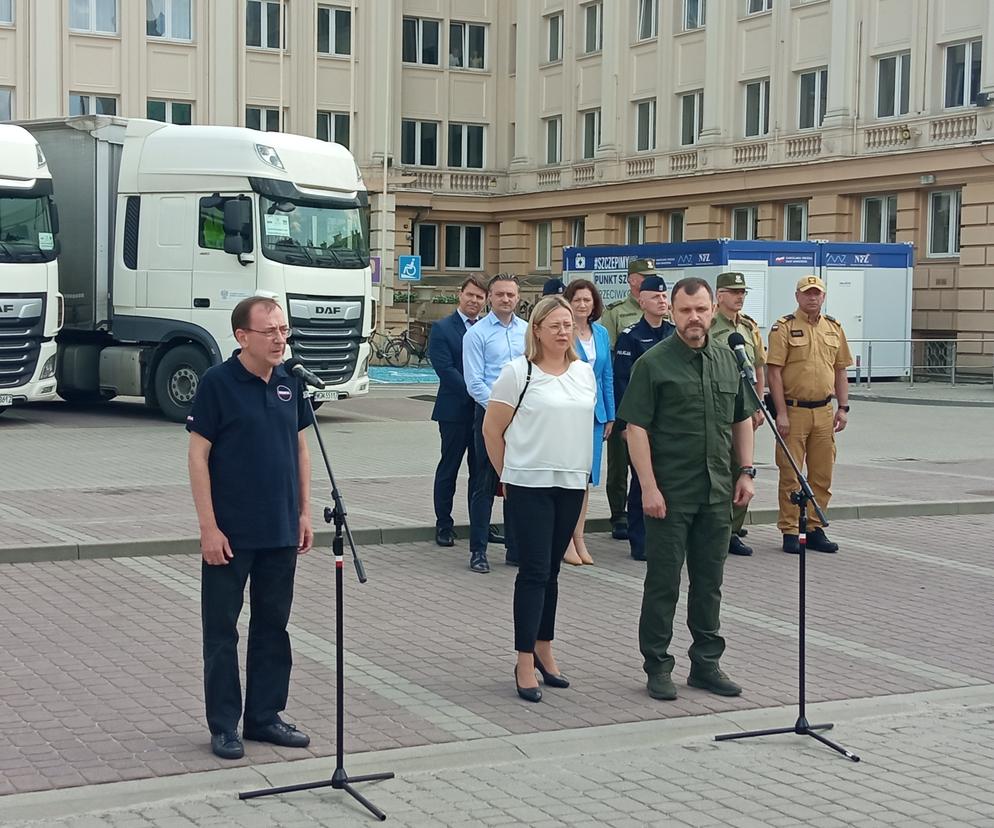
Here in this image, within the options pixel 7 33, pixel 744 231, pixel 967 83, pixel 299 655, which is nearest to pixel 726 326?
pixel 299 655

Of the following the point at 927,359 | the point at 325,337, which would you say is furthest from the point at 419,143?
the point at 325,337

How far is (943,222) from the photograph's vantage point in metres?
35.9

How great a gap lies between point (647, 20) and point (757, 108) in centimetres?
549

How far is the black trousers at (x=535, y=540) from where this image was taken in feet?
22.7

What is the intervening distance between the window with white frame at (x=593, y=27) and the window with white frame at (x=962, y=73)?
13.1 meters

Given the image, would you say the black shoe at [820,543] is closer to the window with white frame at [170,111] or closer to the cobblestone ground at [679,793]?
the cobblestone ground at [679,793]

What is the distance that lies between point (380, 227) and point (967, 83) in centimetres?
1805

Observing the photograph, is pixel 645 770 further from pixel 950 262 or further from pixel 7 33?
pixel 7 33

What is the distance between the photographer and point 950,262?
35.6 m

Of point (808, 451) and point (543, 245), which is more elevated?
point (543, 245)

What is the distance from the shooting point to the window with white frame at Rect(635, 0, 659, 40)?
145ft

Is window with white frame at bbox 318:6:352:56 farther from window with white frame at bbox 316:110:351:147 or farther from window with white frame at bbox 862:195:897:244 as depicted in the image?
window with white frame at bbox 862:195:897:244

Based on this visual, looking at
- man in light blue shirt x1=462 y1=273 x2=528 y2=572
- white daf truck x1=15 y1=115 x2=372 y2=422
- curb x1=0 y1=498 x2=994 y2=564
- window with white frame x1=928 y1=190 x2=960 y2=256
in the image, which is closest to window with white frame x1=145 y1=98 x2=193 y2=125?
window with white frame x1=928 y1=190 x2=960 y2=256

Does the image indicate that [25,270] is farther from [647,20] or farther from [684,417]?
[647,20]
